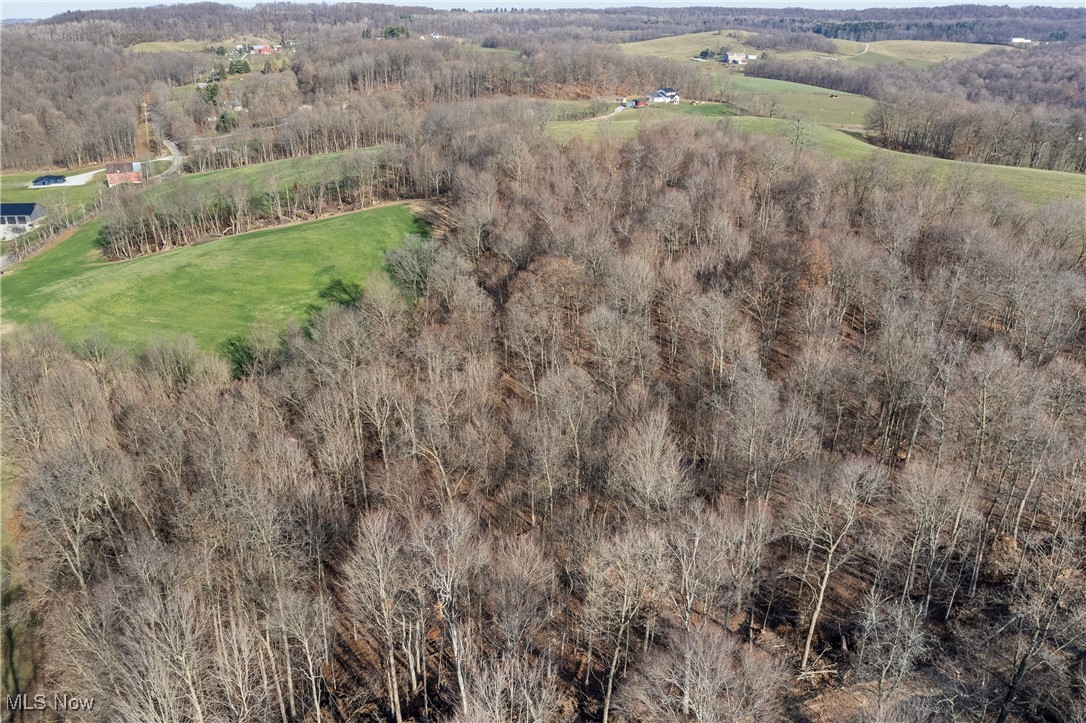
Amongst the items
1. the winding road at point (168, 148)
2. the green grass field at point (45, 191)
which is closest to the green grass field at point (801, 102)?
the winding road at point (168, 148)

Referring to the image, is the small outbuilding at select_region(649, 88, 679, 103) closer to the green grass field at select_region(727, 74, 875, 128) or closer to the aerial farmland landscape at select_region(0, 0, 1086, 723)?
the green grass field at select_region(727, 74, 875, 128)

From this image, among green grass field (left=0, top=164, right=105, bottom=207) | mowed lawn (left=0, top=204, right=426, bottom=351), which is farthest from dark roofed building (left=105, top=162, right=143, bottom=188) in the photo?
mowed lawn (left=0, top=204, right=426, bottom=351)

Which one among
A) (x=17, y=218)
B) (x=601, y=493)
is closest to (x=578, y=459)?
(x=601, y=493)

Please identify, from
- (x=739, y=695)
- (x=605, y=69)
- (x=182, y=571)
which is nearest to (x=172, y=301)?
(x=182, y=571)

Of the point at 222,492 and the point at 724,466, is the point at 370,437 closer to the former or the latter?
the point at 222,492

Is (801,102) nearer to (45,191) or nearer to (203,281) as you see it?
(203,281)

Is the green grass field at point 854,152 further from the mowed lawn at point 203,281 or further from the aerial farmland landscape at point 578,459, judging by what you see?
the mowed lawn at point 203,281
